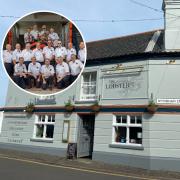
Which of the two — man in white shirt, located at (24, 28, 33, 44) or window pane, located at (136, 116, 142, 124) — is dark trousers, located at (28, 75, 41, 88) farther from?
window pane, located at (136, 116, 142, 124)

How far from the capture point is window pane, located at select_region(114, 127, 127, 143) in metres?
17.8

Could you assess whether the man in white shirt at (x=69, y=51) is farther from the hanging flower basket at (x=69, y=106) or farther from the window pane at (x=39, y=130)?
the window pane at (x=39, y=130)

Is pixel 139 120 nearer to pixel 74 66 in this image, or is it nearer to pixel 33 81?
pixel 74 66

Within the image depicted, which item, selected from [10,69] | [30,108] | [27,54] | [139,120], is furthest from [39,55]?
[30,108]

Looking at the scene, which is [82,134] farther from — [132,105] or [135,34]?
[135,34]

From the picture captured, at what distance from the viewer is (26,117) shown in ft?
72.3

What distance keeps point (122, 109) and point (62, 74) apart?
6203 mm

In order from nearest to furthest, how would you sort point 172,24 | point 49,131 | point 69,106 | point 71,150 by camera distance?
point 172,24 < point 71,150 < point 69,106 < point 49,131

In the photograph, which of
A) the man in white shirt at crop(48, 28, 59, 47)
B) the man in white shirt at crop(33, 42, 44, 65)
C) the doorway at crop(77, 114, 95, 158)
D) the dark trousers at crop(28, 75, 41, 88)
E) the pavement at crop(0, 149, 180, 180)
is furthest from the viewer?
the doorway at crop(77, 114, 95, 158)

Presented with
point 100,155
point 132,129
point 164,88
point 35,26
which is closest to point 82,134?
point 100,155

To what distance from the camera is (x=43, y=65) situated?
40.1 feet

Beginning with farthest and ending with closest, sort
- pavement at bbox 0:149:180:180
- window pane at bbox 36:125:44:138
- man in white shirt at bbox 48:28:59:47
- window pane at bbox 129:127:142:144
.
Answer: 1. window pane at bbox 36:125:44:138
2. window pane at bbox 129:127:142:144
3. man in white shirt at bbox 48:28:59:47
4. pavement at bbox 0:149:180:180

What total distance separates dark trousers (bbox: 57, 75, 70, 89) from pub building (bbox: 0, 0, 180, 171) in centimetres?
545

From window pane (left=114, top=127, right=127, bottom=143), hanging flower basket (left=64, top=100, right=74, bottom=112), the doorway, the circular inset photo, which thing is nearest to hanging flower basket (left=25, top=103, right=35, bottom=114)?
hanging flower basket (left=64, top=100, right=74, bottom=112)
